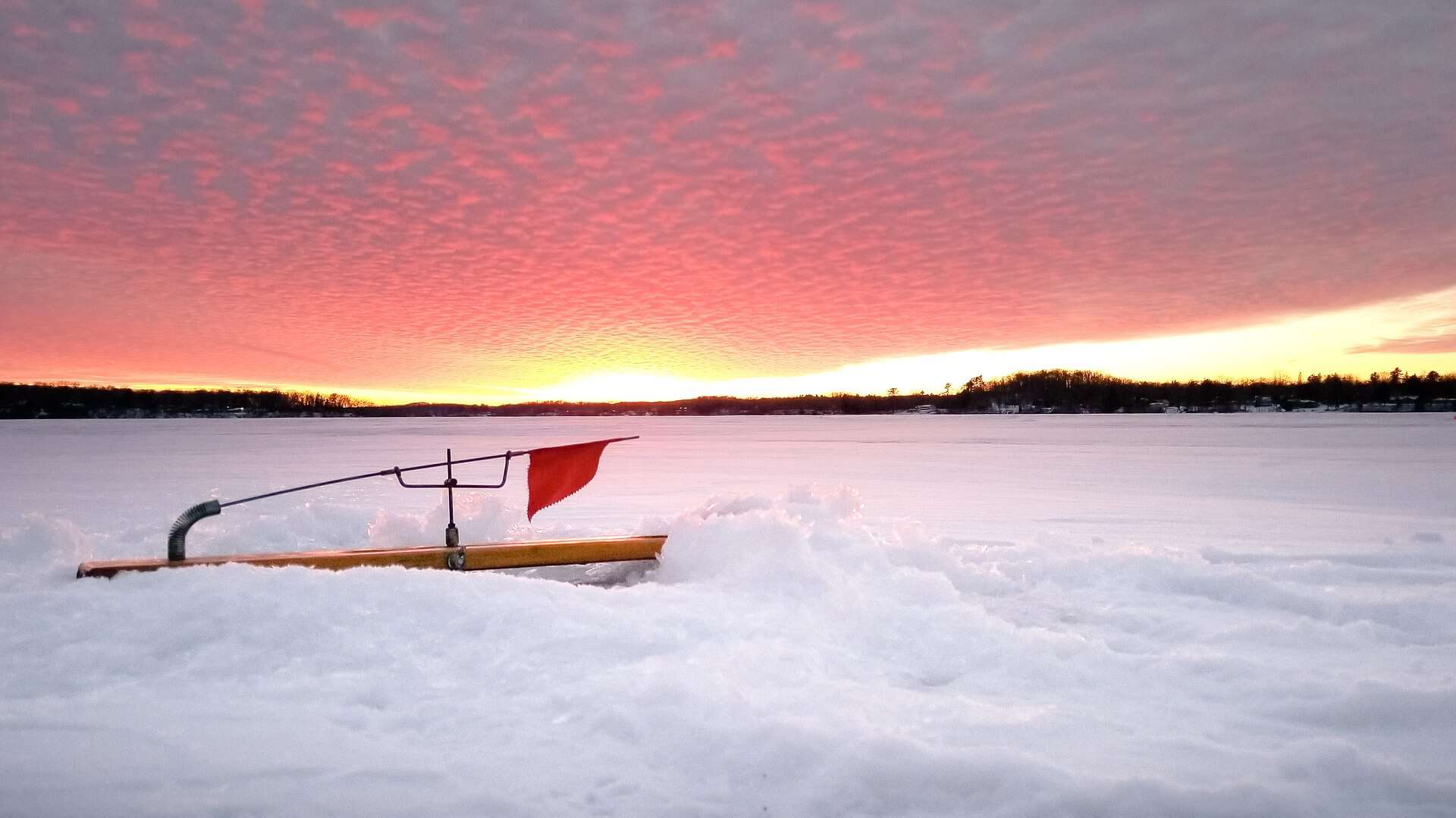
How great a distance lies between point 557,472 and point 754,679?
3483 mm

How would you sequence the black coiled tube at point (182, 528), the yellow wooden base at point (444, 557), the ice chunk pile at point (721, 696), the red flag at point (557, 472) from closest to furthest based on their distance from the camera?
the ice chunk pile at point (721, 696), the yellow wooden base at point (444, 557), the black coiled tube at point (182, 528), the red flag at point (557, 472)

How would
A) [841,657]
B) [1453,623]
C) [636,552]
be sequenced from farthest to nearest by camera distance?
[636,552] < [1453,623] < [841,657]

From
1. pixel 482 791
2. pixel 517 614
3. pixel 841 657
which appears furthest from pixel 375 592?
pixel 841 657

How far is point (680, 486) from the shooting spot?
16828 mm

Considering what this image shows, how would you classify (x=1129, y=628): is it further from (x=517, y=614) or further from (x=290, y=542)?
(x=290, y=542)

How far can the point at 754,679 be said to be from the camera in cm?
398

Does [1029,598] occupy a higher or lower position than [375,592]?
lower

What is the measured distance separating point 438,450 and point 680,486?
65.6 feet

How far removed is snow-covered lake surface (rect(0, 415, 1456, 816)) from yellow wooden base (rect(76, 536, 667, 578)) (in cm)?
24

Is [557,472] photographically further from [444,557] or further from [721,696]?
[721,696]

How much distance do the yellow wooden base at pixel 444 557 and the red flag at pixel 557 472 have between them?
23.2 inches

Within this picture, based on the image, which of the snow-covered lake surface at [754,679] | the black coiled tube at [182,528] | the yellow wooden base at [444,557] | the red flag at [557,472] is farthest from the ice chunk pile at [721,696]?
the red flag at [557,472]

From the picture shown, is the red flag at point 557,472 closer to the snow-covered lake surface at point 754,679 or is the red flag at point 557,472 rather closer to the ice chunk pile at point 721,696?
the snow-covered lake surface at point 754,679

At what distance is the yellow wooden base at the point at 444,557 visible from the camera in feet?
17.0
